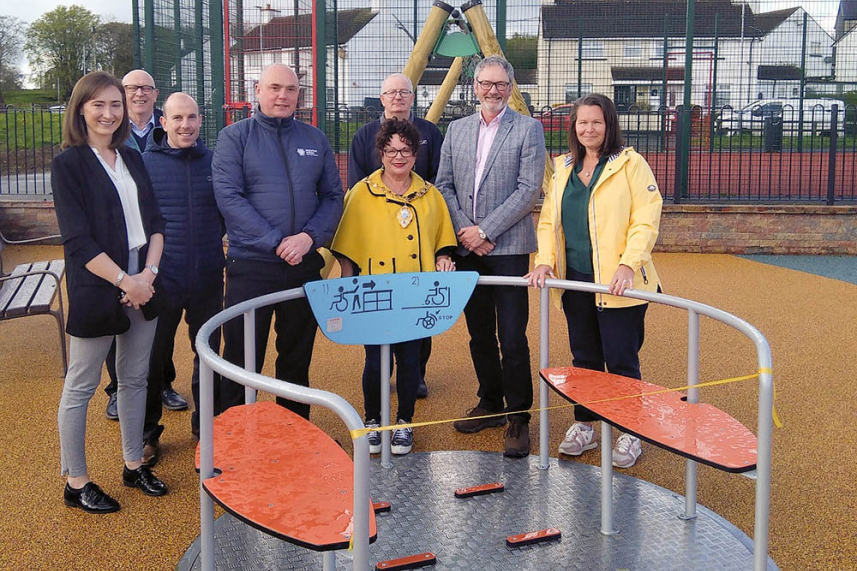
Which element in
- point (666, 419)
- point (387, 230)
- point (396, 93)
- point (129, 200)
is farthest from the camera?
point (396, 93)

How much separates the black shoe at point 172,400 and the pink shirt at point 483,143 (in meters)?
2.14

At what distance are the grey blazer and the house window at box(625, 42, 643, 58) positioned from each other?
12945mm

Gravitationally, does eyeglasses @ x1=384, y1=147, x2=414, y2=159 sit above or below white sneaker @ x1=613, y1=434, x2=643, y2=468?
above

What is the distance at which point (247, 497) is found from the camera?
97.1 inches

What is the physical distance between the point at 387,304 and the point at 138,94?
225 cm

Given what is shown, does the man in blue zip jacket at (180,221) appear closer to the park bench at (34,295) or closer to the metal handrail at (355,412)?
the metal handrail at (355,412)

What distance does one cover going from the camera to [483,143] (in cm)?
449

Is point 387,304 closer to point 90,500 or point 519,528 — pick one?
point 519,528

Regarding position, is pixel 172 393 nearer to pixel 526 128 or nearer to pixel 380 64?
pixel 526 128

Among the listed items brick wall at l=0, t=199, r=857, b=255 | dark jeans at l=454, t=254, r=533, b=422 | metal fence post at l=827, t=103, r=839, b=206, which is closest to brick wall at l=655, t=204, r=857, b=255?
brick wall at l=0, t=199, r=857, b=255

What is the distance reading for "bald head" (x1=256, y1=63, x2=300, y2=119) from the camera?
4.07m

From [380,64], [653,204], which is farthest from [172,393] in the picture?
[380,64]

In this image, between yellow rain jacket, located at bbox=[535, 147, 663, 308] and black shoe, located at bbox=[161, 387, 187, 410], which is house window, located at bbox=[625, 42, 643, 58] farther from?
black shoe, located at bbox=[161, 387, 187, 410]

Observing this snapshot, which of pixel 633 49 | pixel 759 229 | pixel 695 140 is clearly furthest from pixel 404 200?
pixel 633 49
